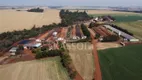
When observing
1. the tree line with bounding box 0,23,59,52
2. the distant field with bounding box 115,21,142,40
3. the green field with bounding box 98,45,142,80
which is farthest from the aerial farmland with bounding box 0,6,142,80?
the distant field with bounding box 115,21,142,40

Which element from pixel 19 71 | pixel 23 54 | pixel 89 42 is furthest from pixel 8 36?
pixel 19 71

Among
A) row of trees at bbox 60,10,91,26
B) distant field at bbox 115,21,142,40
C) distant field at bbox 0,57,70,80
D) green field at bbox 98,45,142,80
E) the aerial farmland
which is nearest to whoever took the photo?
green field at bbox 98,45,142,80

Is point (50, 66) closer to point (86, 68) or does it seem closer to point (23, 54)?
point (86, 68)

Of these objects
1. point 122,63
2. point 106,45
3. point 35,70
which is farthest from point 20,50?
point 122,63

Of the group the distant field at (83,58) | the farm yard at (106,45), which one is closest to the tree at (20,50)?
the distant field at (83,58)

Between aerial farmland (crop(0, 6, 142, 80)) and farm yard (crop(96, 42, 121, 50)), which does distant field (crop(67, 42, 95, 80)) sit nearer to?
aerial farmland (crop(0, 6, 142, 80))

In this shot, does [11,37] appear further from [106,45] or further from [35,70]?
[35,70]
